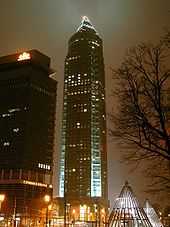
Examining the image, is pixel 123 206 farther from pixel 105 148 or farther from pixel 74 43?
pixel 74 43

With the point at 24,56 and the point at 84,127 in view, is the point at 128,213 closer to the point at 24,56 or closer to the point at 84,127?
the point at 24,56

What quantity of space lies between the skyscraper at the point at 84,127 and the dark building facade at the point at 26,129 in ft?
55.3

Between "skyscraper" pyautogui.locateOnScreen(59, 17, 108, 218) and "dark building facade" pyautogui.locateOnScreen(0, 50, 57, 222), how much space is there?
16.9 m

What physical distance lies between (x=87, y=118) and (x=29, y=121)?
158 feet

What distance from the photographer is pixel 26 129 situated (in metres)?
129

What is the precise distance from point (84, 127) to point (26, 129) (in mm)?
48136

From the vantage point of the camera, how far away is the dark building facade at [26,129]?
389 feet

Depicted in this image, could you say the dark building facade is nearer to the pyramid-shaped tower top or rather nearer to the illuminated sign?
the illuminated sign

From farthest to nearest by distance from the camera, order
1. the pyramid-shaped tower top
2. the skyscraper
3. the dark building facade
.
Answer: the skyscraper < the dark building facade < the pyramid-shaped tower top

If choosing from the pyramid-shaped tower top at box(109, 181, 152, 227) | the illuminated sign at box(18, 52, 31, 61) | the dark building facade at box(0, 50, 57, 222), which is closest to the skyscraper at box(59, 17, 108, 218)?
the dark building facade at box(0, 50, 57, 222)

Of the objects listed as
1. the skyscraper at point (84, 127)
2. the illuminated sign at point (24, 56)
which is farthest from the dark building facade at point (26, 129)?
the skyscraper at point (84, 127)

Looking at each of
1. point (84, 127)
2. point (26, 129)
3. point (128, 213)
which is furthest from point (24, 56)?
point (128, 213)

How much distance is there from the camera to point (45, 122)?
139000mm

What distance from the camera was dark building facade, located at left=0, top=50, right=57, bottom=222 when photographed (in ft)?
389
